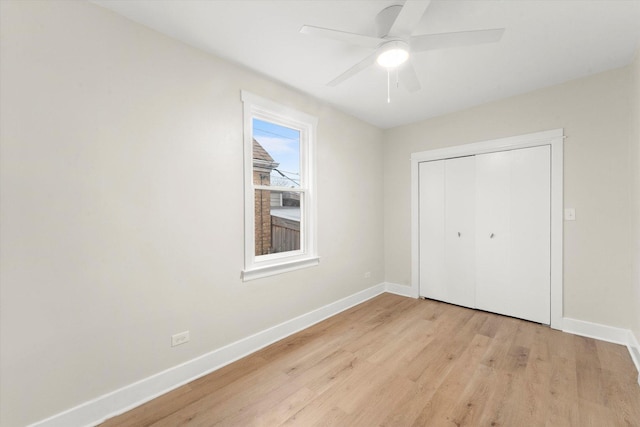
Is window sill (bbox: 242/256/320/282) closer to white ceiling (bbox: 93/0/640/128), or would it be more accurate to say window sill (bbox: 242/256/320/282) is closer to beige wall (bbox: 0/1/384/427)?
beige wall (bbox: 0/1/384/427)

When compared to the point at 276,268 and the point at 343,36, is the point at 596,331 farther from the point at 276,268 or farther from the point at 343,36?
the point at 343,36

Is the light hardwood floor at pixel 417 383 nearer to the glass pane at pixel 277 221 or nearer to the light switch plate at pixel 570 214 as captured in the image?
the glass pane at pixel 277 221

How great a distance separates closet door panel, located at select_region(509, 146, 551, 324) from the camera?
115 inches

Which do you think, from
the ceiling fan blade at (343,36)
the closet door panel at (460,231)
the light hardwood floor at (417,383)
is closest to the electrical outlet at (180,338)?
the light hardwood floor at (417,383)

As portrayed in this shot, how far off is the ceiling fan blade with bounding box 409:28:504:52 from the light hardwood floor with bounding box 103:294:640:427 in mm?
Answer: 2315

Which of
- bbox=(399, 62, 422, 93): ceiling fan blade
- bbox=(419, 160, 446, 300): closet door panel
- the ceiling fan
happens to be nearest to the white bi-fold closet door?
bbox=(419, 160, 446, 300): closet door panel

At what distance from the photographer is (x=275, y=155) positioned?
2.87 meters

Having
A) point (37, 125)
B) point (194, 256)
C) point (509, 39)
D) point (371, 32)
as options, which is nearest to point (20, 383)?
point (194, 256)

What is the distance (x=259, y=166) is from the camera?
2717mm

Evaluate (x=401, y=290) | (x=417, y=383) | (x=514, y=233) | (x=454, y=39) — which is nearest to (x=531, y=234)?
(x=514, y=233)

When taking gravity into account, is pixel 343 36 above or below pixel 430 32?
below

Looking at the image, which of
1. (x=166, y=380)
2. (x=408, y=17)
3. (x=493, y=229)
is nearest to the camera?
(x=408, y=17)

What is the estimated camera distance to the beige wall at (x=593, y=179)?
8.23 feet

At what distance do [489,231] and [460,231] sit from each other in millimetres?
338
